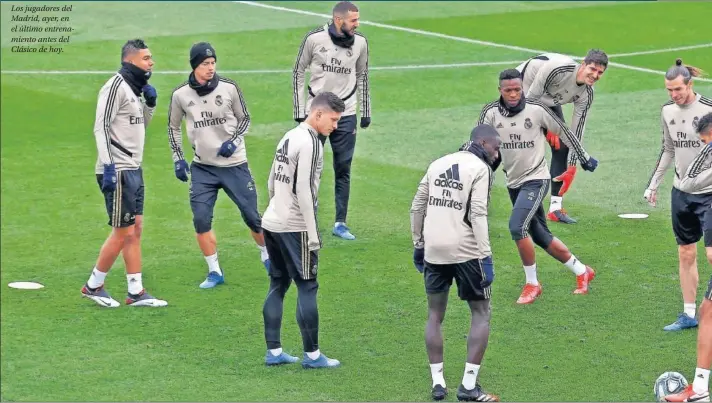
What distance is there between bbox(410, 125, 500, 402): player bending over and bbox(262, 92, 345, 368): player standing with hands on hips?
3.12 feet

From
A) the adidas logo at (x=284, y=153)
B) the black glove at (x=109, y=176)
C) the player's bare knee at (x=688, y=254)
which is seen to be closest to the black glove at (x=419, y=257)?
the adidas logo at (x=284, y=153)

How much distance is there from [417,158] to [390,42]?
897 centimetres

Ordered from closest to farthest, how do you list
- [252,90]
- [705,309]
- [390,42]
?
[705,309]
[252,90]
[390,42]

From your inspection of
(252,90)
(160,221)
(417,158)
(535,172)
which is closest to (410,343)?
(535,172)

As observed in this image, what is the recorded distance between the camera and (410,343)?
11445 mm

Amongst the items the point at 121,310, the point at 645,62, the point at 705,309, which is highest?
the point at 645,62

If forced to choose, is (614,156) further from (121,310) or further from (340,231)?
(121,310)

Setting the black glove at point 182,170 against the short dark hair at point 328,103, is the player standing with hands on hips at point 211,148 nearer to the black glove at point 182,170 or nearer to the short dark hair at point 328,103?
the black glove at point 182,170

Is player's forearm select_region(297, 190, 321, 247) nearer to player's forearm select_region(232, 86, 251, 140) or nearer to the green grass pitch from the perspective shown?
the green grass pitch

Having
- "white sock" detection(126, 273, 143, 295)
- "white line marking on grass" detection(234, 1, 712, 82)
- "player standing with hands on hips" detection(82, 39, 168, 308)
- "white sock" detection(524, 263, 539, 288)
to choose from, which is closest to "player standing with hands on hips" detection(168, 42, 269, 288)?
"player standing with hands on hips" detection(82, 39, 168, 308)

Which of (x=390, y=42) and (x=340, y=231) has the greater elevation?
(x=390, y=42)

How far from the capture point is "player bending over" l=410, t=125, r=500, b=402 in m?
9.95

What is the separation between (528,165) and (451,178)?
8.99ft

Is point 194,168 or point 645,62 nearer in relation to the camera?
point 194,168
